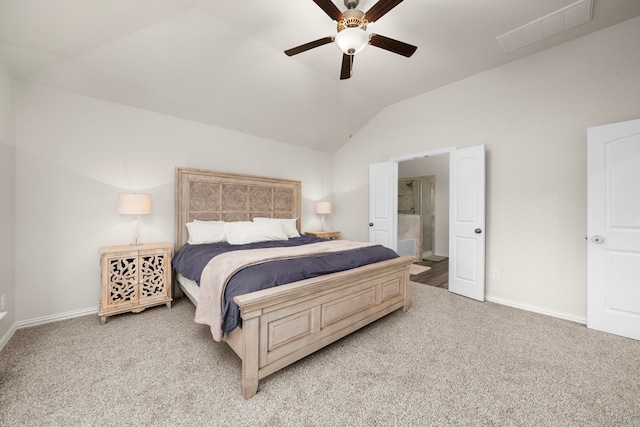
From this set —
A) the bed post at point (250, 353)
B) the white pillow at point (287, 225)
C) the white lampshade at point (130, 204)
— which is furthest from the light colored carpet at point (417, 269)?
the white lampshade at point (130, 204)

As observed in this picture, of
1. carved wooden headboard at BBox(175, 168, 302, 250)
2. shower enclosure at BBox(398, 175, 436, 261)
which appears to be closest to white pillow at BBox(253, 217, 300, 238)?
carved wooden headboard at BBox(175, 168, 302, 250)

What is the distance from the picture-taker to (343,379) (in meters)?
1.72

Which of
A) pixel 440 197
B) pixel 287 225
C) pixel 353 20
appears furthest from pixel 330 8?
pixel 440 197

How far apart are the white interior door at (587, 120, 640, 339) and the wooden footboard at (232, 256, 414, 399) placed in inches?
79.7

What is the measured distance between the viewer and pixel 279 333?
1699 millimetres

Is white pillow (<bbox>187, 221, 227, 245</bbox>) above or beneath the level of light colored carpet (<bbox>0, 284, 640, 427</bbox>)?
above

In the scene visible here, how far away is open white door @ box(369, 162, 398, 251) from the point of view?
432cm

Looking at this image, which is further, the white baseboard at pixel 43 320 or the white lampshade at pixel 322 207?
the white lampshade at pixel 322 207

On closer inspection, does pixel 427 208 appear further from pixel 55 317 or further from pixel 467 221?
pixel 55 317

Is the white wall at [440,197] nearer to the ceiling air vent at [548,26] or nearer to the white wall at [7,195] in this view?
the ceiling air vent at [548,26]

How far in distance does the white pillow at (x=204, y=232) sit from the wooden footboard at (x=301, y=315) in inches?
68.2

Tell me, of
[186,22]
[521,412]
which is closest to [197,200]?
[186,22]

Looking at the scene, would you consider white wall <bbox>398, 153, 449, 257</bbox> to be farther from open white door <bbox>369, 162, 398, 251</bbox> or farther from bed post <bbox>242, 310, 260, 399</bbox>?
bed post <bbox>242, 310, 260, 399</bbox>

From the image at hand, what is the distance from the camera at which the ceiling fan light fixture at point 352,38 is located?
5.92 feet
